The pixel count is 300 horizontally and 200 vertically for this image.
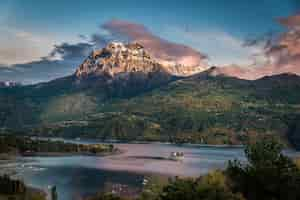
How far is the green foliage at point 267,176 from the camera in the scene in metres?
54.8

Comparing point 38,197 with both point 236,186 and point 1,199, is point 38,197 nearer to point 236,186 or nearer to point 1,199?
point 1,199

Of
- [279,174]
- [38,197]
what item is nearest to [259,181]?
[279,174]

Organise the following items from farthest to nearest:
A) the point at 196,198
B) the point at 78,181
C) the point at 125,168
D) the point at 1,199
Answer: the point at 125,168, the point at 78,181, the point at 1,199, the point at 196,198

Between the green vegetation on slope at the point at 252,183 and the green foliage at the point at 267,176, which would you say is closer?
the green vegetation on slope at the point at 252,183

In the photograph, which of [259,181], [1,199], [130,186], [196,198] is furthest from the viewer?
[130,186]

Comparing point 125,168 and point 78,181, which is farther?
point 125,168

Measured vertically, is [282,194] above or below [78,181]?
above

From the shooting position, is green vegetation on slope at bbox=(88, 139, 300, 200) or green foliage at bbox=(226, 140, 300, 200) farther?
green foliage at bbox=(226, 140, 300, 200)

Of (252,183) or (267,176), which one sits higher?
(267,176)

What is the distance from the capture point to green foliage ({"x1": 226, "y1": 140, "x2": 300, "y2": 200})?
180 ft

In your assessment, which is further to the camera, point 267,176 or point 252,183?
point 252,183

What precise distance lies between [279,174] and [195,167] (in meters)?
129

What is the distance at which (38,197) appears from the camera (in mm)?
97000

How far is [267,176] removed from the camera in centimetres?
5847
